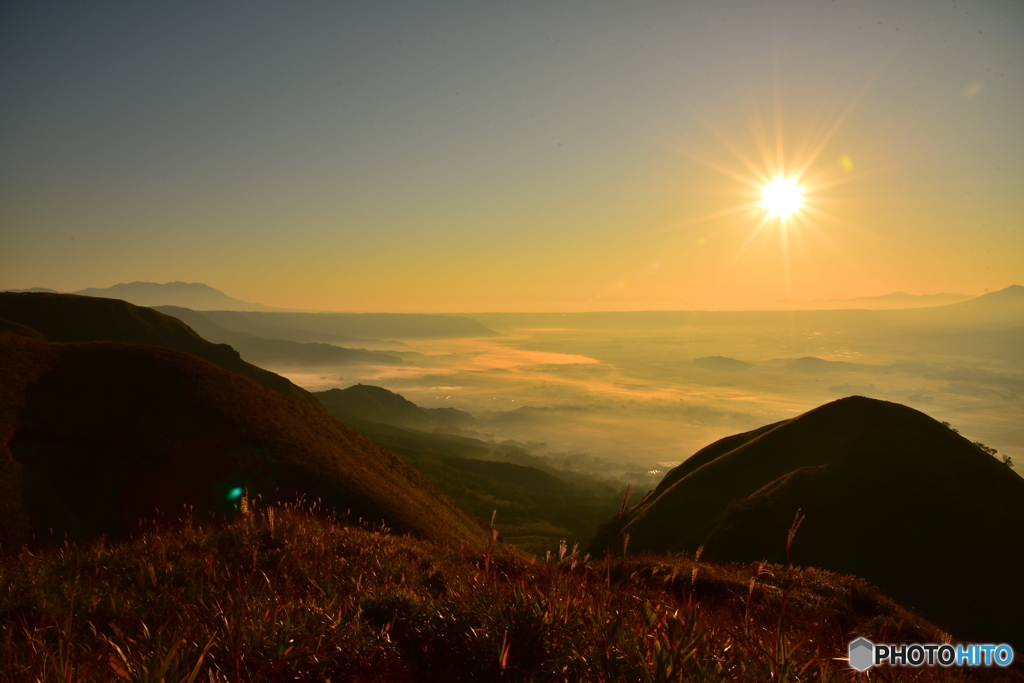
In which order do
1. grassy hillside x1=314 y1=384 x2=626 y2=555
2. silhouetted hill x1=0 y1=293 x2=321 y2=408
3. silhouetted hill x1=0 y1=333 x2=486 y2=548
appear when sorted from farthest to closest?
grassy hillside x1=314 y1=384 x2=626 y2=555, silhouetted hill x1=0 y1=293 x2=321 y2=408, silhouetted hill x1=0 y1=333 x2=486 y2=548

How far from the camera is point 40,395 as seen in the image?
93.1ft

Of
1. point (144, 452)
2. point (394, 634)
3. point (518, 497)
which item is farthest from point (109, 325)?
point (394, 634)

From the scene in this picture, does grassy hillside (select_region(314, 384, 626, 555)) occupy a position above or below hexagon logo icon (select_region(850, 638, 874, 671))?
below

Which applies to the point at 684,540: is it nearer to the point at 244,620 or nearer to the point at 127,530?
the point at 127,530

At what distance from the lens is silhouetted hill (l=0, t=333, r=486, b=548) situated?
23.3 m

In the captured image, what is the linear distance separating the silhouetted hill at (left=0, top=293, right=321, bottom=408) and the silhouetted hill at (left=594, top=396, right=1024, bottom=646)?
200 ft

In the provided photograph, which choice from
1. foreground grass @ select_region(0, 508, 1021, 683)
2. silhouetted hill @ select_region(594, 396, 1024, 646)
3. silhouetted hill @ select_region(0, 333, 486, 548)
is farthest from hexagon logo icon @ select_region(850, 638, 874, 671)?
silhouetted hill @ select_region(0, 333, 486, 548)

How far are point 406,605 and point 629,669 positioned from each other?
8.49 ft

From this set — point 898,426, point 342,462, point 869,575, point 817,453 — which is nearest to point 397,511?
point 342,462

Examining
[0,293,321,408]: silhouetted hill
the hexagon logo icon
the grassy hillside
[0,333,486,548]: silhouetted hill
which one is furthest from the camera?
the grassy hillside

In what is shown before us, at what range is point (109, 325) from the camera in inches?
2876

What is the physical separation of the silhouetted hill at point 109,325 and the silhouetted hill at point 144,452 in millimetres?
36110

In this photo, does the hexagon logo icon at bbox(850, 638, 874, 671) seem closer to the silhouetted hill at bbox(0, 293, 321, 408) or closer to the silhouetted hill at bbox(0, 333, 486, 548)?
the silhouetted hill at bbox(0, 333, 486, 548)

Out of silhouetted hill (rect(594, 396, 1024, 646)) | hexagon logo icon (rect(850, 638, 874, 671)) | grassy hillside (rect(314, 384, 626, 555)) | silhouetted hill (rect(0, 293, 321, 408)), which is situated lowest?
grassy hillside (rect(314, 384, 626, 555))
